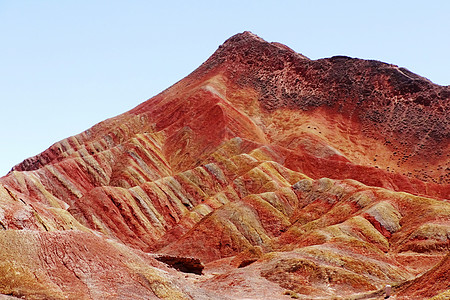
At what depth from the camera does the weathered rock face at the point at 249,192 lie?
38969 millimetres

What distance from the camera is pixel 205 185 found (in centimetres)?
10638

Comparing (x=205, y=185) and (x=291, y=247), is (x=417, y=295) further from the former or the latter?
(x=205, y=185)

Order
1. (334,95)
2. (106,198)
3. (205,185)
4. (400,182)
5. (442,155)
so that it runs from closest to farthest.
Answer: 1. (106,198)
2. (205,185)
3. (400,182)
4. (442,155)
5. (334,95)

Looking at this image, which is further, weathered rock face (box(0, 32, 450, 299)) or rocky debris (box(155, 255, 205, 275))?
rocky debris (box(155, 255, 205, 275))

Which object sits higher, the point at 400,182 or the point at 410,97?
the point at 410,97

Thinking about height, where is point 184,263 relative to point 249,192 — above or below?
below

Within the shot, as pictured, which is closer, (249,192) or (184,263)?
(184,263)

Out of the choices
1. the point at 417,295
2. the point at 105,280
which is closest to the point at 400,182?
the point at 417,295

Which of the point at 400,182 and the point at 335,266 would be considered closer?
the point at 335,266

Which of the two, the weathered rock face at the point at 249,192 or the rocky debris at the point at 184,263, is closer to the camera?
the weathered rock face at the point at 249,192

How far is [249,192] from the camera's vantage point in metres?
99.8

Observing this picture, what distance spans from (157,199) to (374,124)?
240 ft

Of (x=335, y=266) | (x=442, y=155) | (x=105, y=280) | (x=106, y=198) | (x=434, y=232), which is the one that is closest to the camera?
(x=105, y=280)

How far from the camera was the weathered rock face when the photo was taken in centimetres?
3897
